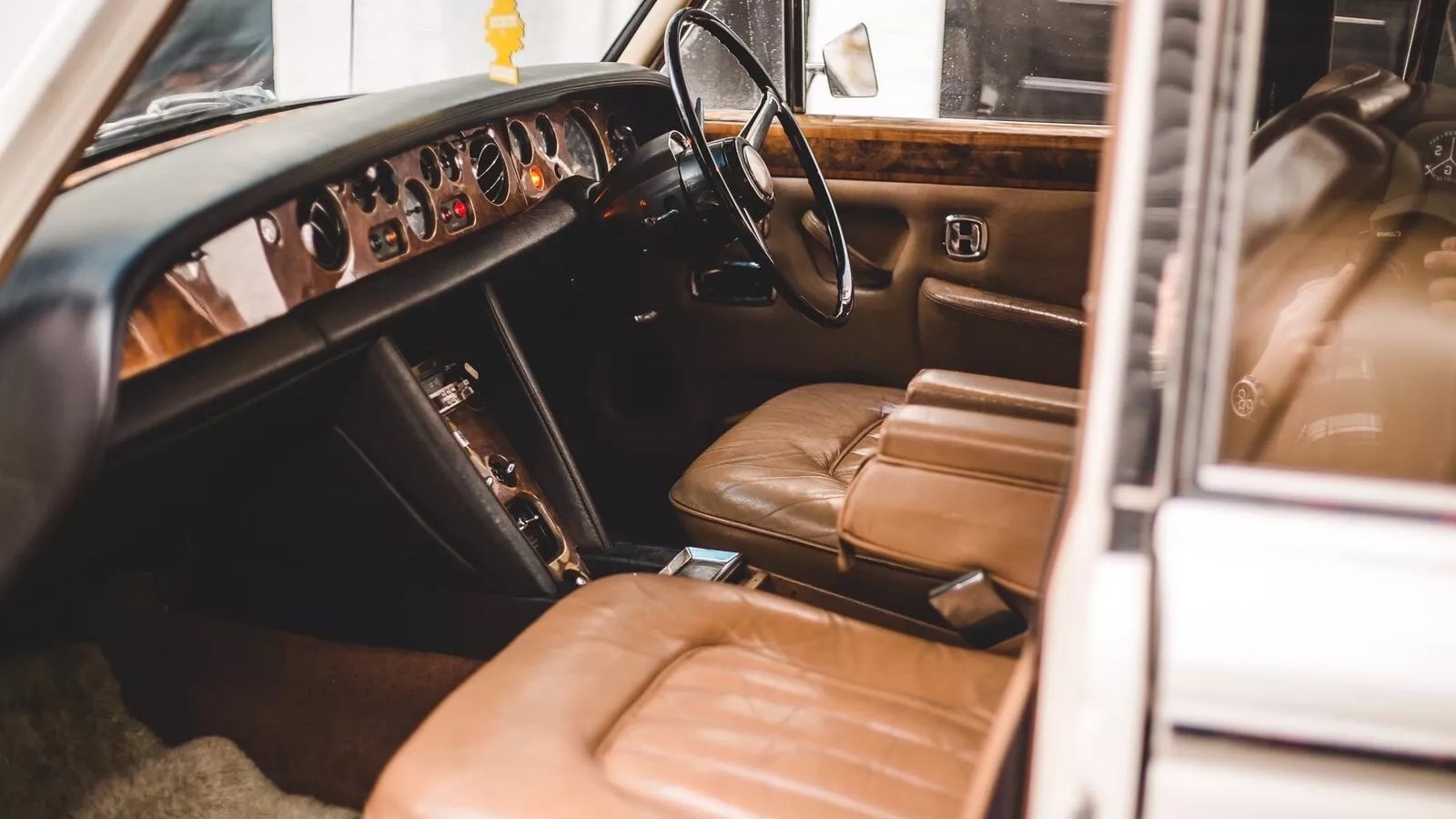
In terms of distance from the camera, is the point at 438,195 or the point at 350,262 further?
the point at 438,195

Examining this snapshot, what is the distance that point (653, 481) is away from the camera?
249 cm

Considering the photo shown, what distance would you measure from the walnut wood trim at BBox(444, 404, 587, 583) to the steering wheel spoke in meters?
0.63

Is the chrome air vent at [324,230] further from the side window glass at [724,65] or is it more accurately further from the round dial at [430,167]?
the side window glass at [724,65]

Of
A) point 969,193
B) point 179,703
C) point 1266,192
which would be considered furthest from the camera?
point 969,193

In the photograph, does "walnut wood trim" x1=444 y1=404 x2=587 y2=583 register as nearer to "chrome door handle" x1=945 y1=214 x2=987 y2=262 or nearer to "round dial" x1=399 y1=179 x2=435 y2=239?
"round dial" x1=399 y1=179 x2=435 y2=239

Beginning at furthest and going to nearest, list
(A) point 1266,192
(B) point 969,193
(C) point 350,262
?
(B) point 969,193 < (C) point 350,262 < (A) point 1266,192

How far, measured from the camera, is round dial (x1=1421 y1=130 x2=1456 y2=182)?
150 cm

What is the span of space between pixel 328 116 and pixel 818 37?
4.08ft

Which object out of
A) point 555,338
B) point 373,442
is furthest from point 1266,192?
point 555,338

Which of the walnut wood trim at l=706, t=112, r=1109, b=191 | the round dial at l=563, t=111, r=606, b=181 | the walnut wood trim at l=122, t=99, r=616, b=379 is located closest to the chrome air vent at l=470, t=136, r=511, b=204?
the walnut wood trim at l=122, t=99, r=616, b=379

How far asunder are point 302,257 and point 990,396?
0.81 m

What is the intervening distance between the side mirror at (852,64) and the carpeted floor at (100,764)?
5.37 feet

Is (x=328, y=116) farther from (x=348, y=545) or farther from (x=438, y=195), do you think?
(x=348, y=545)

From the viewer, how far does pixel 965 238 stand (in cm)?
233
